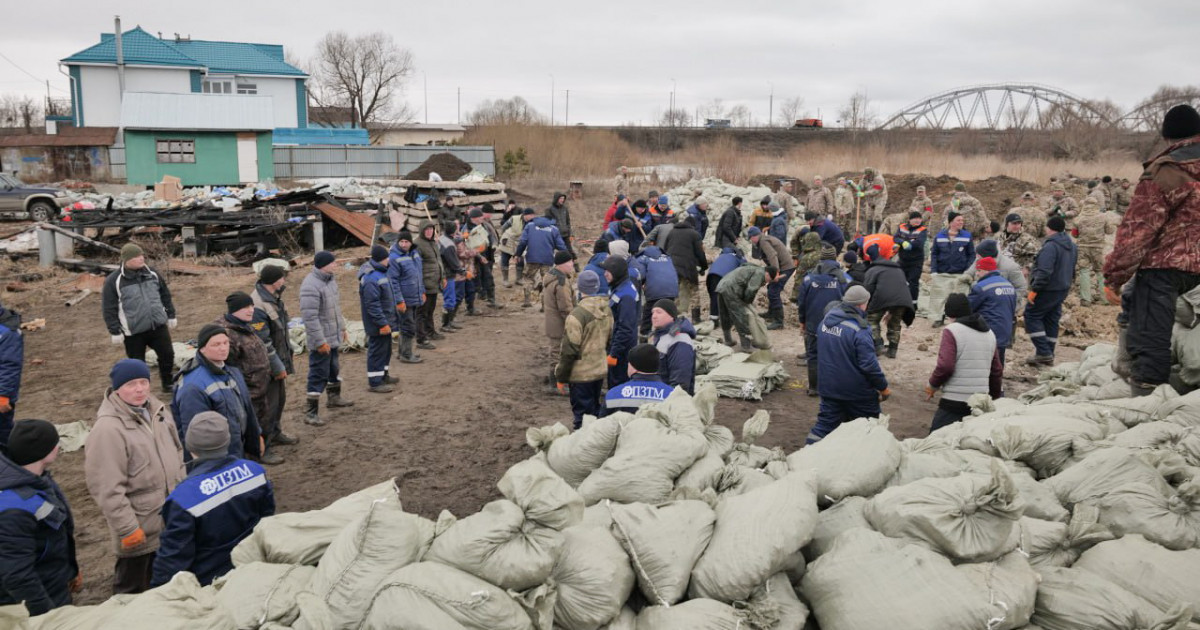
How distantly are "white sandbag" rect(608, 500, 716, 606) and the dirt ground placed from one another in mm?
2710

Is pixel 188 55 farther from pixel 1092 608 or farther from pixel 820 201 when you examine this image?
pixel 1092 608

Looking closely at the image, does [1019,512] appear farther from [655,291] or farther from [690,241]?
[690,241]

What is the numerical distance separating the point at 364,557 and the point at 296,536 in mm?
530

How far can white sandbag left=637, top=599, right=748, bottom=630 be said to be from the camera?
2889 millimetres

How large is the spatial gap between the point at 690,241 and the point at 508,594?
8.27 metres

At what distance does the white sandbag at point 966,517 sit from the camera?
299 cm

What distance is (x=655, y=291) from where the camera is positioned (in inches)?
368

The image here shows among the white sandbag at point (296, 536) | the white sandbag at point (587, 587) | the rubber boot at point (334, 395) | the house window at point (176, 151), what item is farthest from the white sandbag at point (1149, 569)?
the house window at point (176, 151)

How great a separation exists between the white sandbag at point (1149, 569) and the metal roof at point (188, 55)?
42.9 metres

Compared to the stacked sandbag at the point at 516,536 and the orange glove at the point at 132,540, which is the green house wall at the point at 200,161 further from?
the stacked sandbag at the point at 516,536

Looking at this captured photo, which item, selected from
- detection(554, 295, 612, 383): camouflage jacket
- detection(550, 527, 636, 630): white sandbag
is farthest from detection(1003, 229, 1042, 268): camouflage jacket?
detection(550, 527, 636, 630): white sandbag

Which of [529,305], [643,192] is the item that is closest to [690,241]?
[529,305]

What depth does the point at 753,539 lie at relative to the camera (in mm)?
3115

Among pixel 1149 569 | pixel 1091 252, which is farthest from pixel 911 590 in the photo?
pixel 1091 252
